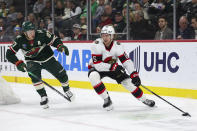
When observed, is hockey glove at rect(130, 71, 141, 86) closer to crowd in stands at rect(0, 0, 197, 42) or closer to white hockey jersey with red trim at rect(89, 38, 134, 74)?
white hockey jersey with red trim at rect(89, 38, 134, 74)

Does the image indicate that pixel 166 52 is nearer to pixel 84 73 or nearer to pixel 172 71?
pixel 172 71

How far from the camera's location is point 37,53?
20.8ft

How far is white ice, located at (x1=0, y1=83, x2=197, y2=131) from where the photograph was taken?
4.54 m

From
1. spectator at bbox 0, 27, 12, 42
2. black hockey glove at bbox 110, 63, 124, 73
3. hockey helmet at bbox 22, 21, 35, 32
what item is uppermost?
hockey helmet at bbox 22, 21, 35, 32

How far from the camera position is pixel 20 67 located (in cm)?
613

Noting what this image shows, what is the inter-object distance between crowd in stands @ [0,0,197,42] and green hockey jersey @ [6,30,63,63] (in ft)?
6.42

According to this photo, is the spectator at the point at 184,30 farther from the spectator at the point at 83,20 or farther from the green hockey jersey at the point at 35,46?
the spectator at the point at 83,20

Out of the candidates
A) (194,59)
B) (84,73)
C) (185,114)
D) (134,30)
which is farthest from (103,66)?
(84,73)

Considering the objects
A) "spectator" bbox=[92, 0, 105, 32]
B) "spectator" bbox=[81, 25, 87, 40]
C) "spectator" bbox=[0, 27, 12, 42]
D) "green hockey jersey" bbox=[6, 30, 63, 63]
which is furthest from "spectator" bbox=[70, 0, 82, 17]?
"green hockey jersey" bbox=[6, 30, 63, 63]

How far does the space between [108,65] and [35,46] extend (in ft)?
3.99

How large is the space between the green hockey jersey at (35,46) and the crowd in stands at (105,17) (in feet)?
6.42

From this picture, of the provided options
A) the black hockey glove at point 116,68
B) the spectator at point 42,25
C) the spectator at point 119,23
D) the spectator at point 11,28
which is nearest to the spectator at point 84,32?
the spectator at point 119,23

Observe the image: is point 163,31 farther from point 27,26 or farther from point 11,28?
point 11,28

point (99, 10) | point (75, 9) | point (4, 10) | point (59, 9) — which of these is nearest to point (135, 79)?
point (99, 10)
